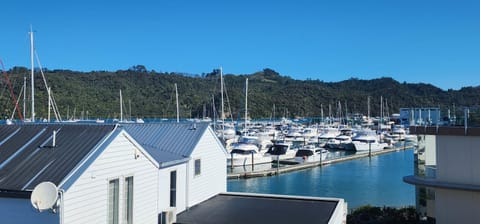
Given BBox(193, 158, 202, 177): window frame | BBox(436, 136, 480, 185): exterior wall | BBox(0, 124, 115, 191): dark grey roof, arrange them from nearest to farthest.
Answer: BBox(0, 124, 115, 191): dark grey roof → BBox(436, 136, 480, 185): exterior wall → BBox(193, 158, 202, 177): window frame

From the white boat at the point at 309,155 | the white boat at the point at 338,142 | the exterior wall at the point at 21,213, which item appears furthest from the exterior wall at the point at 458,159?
the white boat at the point at 338,142

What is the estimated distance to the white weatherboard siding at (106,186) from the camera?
10086 millimetres

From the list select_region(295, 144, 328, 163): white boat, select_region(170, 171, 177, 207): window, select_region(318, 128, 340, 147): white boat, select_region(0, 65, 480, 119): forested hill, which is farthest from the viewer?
select_region(0, 65, 480, 119): forested hill

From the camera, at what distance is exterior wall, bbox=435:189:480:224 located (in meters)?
16.6

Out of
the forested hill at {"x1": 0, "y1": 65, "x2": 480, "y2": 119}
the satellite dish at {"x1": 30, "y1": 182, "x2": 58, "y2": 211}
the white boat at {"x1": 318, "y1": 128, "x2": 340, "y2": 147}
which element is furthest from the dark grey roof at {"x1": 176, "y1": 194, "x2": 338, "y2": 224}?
the white boat at {"x1": 318, "y1": 128, "x2": 340, "y2": 147}

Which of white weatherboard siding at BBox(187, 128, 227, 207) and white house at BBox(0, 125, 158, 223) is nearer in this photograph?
white house at BBox(0, 125, 158, 223)

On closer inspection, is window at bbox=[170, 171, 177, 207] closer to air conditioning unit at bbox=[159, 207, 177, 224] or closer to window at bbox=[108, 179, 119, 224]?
air conditioning unit at bbox=[159, 207, 177, 224]

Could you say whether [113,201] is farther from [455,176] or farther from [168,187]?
[455,176]

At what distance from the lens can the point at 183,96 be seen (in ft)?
470

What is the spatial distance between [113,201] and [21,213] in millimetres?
2362

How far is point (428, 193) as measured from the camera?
1889 cm

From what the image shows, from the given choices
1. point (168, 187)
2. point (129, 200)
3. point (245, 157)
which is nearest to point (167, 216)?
point (168, 187)

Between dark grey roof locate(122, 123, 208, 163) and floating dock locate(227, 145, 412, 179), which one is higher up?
dark grey roof locate(122, 123, 208, 163)

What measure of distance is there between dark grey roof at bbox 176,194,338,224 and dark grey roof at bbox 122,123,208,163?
2.20 meters
